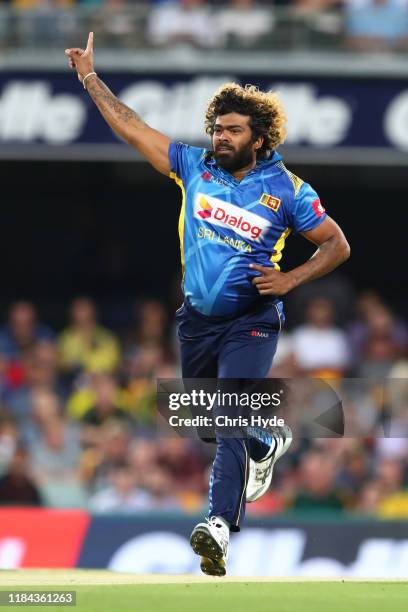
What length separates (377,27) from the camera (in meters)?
13.9

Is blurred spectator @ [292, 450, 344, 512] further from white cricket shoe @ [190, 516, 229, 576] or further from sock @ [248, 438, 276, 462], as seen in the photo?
white cricket shoe @ [190, 516, 229, 576]

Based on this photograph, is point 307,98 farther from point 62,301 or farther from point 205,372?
point 205,372

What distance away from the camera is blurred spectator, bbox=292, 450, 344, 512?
A: 12328 mm

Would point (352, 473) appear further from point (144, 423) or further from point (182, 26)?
point (182, 26)

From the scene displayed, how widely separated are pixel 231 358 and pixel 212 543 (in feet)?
3.48


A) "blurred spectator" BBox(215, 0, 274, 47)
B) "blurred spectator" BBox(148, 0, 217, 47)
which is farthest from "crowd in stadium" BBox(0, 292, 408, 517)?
"blurred spectator" BBox(148, 0, 217, 47)

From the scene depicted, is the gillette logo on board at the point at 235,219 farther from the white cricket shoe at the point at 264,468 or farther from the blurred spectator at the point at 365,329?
the blurred spectator at the point at 365,329

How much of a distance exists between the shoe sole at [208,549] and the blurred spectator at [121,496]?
5294mm

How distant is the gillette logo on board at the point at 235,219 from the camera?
761cm

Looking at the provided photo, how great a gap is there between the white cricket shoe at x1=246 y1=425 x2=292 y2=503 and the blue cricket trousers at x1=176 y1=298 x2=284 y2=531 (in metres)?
0.06

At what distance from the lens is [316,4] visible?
14.4 metres

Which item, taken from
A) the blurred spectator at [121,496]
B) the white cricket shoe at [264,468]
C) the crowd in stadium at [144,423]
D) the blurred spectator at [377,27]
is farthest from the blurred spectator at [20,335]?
the white cricket shoe at [264,468]

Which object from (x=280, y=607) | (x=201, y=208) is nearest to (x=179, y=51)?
(x=201, y=208)

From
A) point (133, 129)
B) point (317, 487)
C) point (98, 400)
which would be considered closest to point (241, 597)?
point (133, 129)
